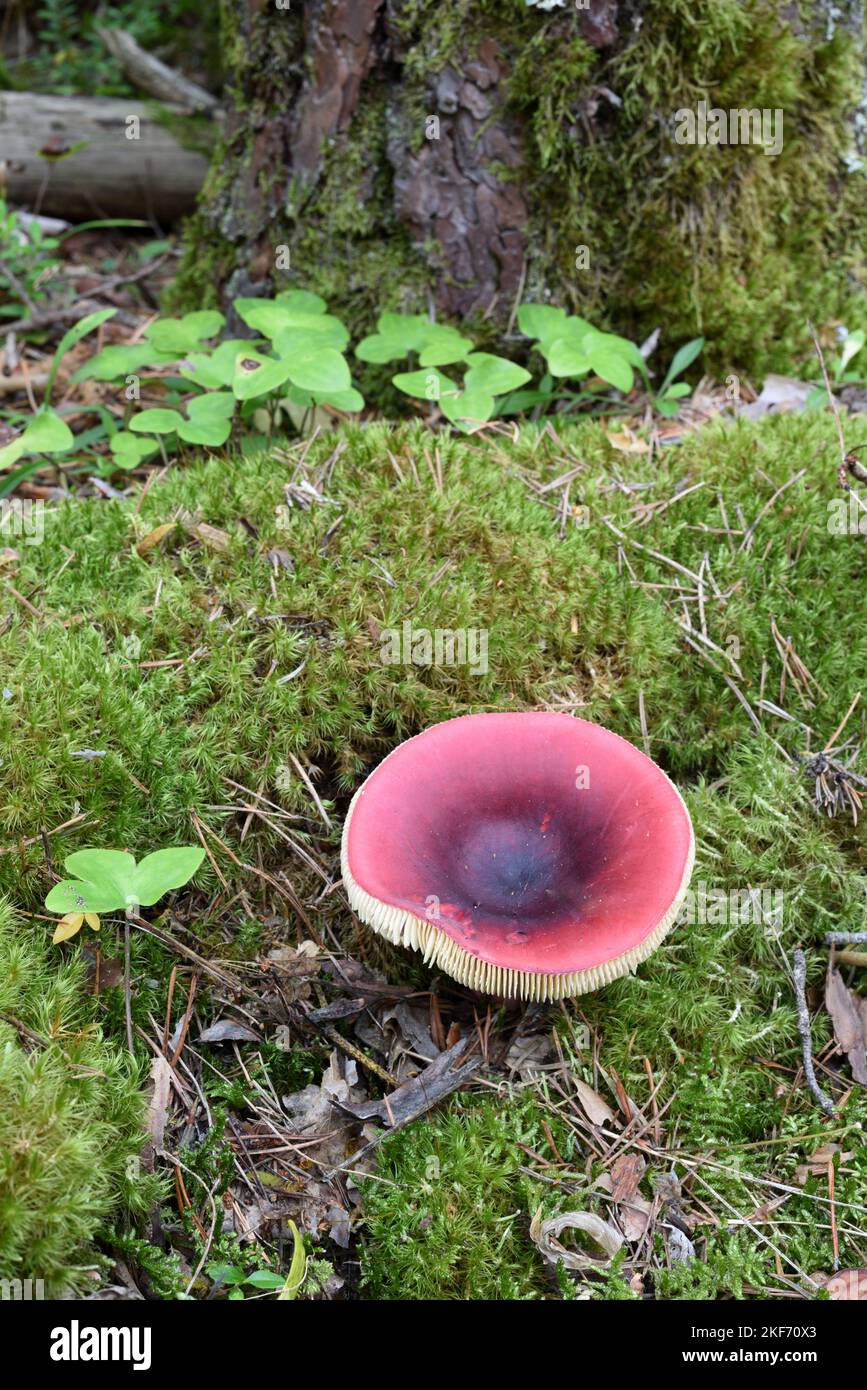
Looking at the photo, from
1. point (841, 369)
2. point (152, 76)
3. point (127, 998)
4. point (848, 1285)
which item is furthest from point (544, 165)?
point (152, 76)

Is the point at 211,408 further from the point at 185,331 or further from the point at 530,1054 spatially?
the point at 530,1054

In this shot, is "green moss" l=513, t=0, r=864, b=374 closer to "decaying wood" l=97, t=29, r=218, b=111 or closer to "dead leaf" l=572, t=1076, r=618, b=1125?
"dead leaf" l=572, t=1076, r=618, b=1125

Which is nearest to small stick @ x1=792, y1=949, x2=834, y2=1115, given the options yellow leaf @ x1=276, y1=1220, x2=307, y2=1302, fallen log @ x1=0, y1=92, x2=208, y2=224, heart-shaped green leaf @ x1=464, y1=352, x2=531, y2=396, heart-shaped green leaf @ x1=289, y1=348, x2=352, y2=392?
yellow leaf @ x1=276, y1=1220, x2=307, y2=1302

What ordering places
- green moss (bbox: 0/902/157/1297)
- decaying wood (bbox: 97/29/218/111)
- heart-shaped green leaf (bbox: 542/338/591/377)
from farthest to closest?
1. decaying wood (bbox: 97/29/218/111)
2. heart-shaped green leaf (bbox: 542/338/591/377)
3. green moss (bbox: 0/902/157/1297)

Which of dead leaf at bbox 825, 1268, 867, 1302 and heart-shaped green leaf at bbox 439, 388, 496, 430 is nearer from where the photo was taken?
dead leaf at bbox 825, 1268, 867, 1302

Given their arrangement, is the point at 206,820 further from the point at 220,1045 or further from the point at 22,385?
the point at 22,385

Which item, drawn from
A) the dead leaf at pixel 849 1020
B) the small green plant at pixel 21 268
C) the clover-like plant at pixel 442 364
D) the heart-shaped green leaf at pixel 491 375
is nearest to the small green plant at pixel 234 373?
the clover-like plant at pixel 442 364

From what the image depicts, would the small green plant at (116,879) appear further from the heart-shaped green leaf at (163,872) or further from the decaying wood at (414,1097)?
the decaying wood at (414,1097)
